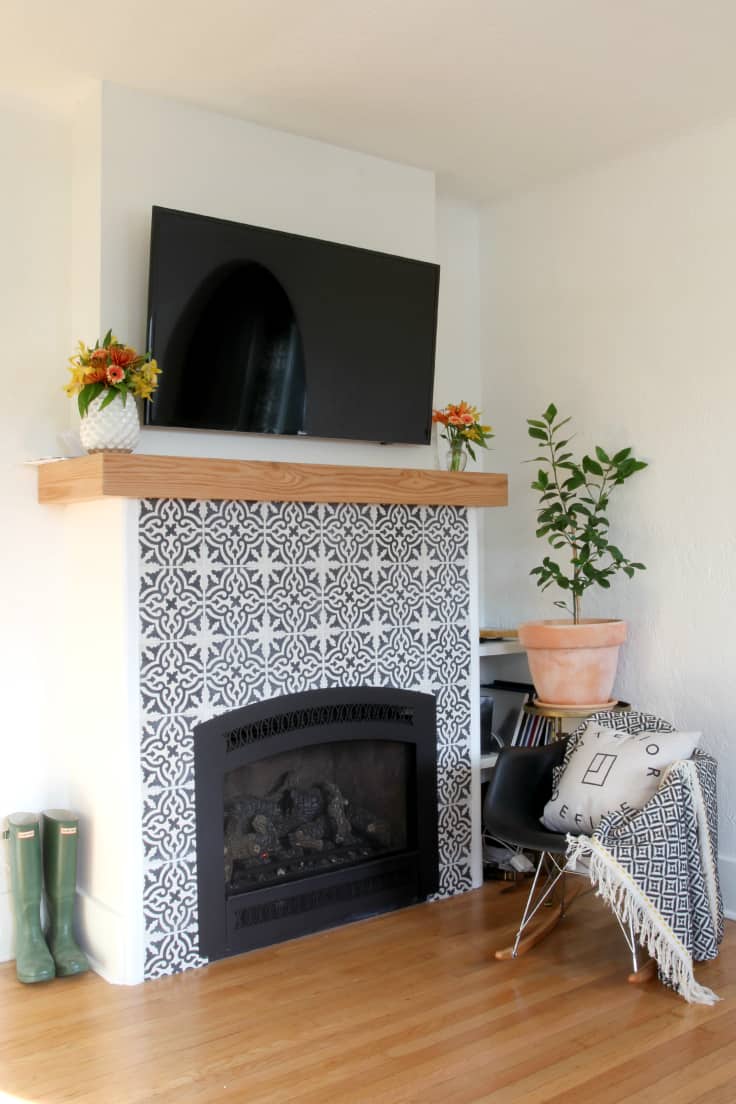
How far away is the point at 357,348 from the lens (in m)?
3.56

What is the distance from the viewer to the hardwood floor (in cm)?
238

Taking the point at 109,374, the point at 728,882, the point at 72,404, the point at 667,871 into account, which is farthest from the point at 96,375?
the point at 728,882

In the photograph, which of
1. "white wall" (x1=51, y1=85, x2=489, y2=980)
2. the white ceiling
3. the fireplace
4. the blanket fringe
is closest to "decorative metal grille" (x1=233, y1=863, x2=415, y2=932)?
the fireplace

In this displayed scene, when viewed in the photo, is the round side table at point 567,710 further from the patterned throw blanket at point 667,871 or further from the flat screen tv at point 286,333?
the flat screen tv at point 286,333

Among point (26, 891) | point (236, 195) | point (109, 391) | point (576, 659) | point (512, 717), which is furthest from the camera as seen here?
point (512, 717)

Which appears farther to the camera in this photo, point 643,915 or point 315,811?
point 315,811

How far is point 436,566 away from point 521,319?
117 centimetres

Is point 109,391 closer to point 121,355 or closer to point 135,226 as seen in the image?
point 121,355

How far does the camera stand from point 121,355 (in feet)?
9.72

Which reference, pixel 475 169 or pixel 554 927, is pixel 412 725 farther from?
pixel 475 169

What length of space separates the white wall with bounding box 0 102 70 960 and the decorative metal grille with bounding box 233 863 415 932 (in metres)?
0.67

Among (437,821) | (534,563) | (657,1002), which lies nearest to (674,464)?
(534,563)

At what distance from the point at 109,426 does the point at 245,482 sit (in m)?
0.41

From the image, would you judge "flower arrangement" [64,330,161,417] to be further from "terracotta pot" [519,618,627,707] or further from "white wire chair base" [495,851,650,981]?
"white wire chair base" [495,851,650,981]
